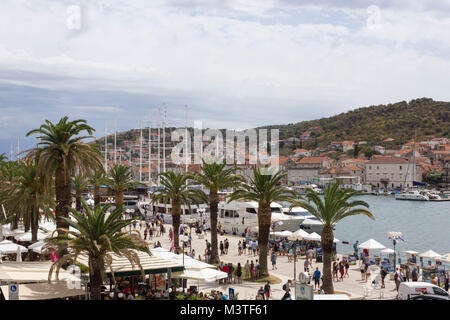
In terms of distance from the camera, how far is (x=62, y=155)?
25.1 metres

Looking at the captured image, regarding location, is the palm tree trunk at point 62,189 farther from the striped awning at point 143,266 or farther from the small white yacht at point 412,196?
the small white yacht at point 412,196

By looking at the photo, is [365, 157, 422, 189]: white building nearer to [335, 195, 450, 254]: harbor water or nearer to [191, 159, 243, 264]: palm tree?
[335, 195, 450, 254]: harbor water

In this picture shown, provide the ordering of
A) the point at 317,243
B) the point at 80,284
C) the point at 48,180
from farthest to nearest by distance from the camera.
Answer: the point at 317,243 < the point at 48,180 < the point at 80,284

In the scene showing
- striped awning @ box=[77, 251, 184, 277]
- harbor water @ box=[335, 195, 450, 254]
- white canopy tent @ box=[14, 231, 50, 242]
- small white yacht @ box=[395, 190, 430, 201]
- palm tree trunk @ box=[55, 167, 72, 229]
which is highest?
palm tree trunk @ box=[55, 167, 72, 229]

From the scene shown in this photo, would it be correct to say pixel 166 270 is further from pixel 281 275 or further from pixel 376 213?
pixel 376 213

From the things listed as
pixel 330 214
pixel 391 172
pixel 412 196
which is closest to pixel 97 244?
pixel 330 214

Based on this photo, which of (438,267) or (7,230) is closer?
(438,267)

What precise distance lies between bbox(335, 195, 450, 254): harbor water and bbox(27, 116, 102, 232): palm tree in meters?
27.4

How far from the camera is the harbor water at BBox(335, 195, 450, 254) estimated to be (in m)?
60.4

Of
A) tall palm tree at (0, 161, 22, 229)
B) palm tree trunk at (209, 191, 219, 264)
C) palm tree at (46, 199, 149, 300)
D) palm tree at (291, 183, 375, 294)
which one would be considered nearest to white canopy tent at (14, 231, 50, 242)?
tall palm tree at (0, 161, 22, 229)

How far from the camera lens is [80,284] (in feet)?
61.4
